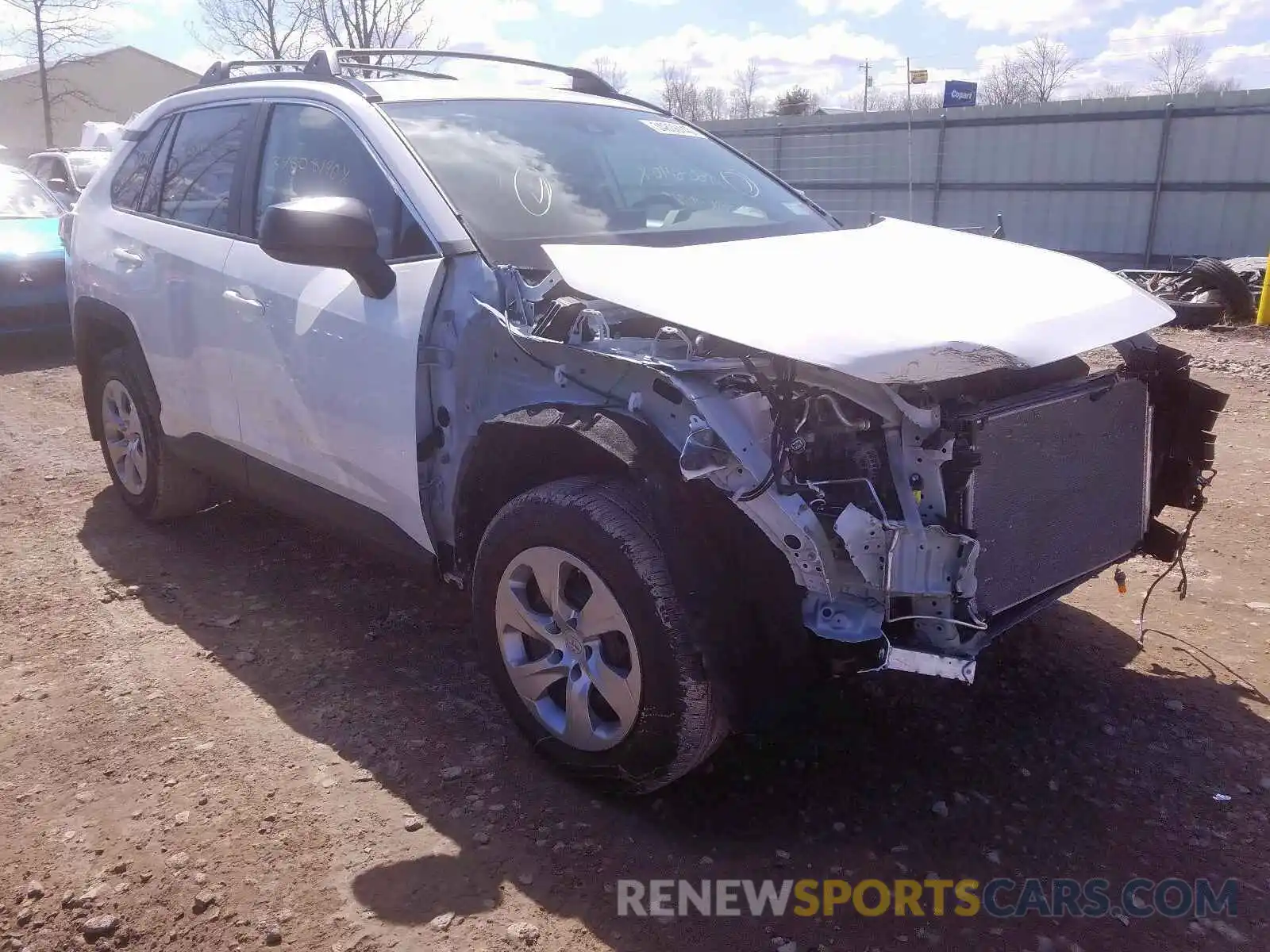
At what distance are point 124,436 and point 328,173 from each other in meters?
2.11

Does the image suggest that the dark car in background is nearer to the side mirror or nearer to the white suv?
the white suv

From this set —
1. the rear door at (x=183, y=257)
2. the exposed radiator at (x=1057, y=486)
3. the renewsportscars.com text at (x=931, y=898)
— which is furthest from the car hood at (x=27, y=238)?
the exposed radiator at (x=1057, y=486)

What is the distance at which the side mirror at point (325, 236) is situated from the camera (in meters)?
2.88

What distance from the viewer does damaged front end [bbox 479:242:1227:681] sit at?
2348mm

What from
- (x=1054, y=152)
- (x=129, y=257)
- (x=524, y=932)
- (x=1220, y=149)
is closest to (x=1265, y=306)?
(x=1220, y=149)

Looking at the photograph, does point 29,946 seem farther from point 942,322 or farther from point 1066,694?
point 1066,694

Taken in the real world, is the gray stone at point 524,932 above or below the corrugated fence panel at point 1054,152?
below

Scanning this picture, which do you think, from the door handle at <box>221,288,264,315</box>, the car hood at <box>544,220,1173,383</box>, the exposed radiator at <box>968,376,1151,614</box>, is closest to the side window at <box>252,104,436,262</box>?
the door handle at <box>221,288,264,315</box>

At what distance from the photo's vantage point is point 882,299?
2.55 meters

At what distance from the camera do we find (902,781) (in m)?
2.90

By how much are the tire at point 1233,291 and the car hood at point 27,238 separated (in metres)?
10.9

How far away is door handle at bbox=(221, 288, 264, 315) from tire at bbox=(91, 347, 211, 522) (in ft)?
3.02

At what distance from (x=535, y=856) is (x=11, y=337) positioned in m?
8.76

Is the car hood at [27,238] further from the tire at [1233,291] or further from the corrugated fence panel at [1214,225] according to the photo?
the corrugated fence panel at [1214,225]
